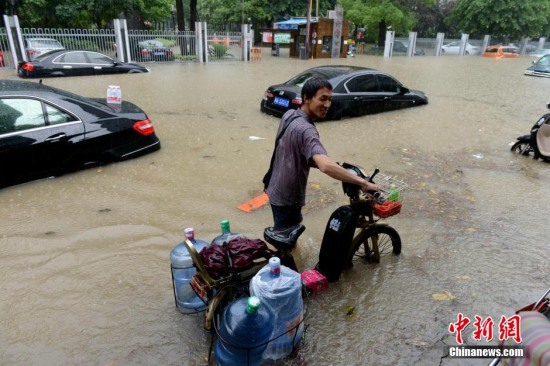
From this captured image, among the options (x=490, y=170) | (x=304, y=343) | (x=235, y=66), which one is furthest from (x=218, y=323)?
(x=235, y=66)

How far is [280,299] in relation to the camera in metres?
2.31

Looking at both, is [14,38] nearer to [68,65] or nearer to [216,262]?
[68,65]

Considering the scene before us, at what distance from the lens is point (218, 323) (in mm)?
2420

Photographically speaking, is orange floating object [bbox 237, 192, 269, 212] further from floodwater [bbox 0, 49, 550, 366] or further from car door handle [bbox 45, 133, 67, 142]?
car door handle [bbox 45, 133, 67, 142]

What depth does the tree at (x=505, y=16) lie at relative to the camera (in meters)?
38.1

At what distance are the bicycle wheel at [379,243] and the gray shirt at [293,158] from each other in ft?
2.60

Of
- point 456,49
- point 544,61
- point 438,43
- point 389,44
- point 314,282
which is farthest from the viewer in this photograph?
point 456,49

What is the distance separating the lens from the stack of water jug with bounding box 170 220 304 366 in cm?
219

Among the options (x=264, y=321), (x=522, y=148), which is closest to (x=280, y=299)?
(x=264, y=321)

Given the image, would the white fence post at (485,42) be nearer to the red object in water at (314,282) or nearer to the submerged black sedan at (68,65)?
the submerged black sedan at (68,65)

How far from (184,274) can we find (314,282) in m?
1.08

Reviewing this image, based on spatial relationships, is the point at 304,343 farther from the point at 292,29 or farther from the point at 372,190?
the point at 292,29

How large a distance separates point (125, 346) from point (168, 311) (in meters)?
0.42

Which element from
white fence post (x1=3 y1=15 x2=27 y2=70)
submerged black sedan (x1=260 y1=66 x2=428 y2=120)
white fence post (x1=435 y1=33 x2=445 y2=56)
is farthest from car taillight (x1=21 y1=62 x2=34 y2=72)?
white fence post (x1=435 y1=33 x2=445 y2=56)
